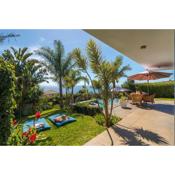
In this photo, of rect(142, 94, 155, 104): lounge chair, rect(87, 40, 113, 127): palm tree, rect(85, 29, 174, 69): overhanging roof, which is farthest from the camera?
rect(142, 94, 155, 104): lounge chair

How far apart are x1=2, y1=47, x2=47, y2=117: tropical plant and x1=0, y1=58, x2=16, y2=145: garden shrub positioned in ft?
17.7

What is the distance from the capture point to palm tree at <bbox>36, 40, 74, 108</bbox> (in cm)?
1444

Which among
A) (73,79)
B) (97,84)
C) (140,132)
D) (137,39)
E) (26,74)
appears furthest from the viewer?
(73,79)

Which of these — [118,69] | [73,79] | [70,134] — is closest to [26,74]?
[73,79]

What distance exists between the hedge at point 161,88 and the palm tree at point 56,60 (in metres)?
7.28

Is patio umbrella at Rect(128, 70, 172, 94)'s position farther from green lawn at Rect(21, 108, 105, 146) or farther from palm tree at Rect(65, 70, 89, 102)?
green lawn at Rect(21, 108, 105, 146)

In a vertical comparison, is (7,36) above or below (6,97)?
above

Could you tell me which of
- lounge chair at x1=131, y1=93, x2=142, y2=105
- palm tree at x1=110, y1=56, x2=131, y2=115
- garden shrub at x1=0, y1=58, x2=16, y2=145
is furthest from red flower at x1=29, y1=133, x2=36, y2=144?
lounge chair at x1=131, y1=93, x2=142, y2=105

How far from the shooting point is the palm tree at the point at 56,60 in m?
14.4

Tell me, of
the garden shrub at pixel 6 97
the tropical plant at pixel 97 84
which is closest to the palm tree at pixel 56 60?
the tropical plant at pixel 97 84

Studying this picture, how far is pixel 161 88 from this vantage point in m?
16.3

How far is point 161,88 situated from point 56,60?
32.0 feet

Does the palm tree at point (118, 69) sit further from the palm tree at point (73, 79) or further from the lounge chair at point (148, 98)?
the palm tree at point (73, 79)

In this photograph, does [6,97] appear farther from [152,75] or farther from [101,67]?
[152,75]
